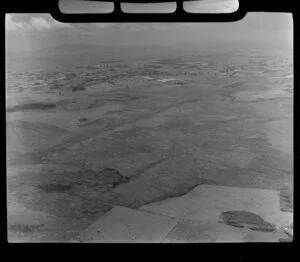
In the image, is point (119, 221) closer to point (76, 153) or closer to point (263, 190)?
point (263, 190)

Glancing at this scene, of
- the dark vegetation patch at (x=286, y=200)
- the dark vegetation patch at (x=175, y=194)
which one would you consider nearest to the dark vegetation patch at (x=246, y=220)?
the dark vegetation patch at (x=286, y=200)

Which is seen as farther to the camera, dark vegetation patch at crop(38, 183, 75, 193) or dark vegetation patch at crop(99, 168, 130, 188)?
dark vegetation patch at crop(99, 168, 130, 188)

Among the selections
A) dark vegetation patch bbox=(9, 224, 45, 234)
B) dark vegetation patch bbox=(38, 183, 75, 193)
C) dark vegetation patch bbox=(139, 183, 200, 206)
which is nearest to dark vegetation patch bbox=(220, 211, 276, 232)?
dark vegetation patch bbox=(139, 183, 200, 206)

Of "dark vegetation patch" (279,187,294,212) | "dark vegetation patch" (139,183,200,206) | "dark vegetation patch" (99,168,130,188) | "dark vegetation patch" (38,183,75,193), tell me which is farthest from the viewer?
"dark vegetation patch" (99,168,130,188)

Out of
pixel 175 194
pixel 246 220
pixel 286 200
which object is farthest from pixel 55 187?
pixel 286 200

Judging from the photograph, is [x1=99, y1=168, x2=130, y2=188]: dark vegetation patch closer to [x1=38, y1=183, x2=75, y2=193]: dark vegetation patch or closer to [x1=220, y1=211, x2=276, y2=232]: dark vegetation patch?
[x1=38, y1=183, x2=75, y2=193]: dark vegetation patch

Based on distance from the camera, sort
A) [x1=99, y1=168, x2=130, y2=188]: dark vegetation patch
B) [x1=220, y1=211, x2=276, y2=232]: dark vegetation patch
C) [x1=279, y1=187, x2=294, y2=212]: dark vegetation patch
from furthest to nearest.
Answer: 1. [x1=99, y1=168, x2=130, y2=188]: dark vegetation patch
2. [x1=279, y1=187, x2=294, y2=212]: dark vegetation patch
3. [x1=220, y1=211, x2=276, y2=232]: dark vegetation patch

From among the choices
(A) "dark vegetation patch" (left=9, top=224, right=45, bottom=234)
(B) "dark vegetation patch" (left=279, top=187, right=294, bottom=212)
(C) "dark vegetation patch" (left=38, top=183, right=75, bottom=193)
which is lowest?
(C) "dark vegetation patch" (left=38, top=183, right=75, bottom=193)

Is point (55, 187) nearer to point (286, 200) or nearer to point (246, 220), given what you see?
point (246, 220)
